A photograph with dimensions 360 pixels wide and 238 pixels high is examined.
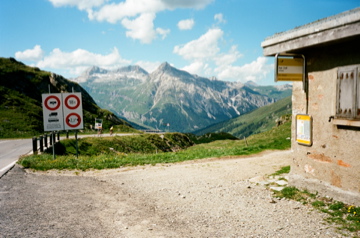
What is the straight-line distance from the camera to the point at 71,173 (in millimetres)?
14766

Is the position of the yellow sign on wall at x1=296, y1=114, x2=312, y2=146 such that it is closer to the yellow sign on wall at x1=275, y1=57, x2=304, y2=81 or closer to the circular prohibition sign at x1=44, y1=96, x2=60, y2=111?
the yellow sign on wall at x1=275, y1=57, x2=304, y2=81

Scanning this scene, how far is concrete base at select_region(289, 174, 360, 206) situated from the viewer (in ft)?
26.2

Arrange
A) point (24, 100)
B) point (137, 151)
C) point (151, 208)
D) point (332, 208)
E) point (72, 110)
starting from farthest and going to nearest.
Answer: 1. point (24, 100)
2. point (137, 151)
3. point (72, 110)
4. point (151, 208)
5. point (332, 208)

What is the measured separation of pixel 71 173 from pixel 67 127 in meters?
5.31

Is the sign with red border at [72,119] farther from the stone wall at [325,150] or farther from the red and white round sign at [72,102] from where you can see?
the stone wall at [325,150]

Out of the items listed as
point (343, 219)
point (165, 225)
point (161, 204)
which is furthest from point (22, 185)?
point (343, 219)

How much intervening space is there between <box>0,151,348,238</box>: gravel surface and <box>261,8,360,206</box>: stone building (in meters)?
1.39

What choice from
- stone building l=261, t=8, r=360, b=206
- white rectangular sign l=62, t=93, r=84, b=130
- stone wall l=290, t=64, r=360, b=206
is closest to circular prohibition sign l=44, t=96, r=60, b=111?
white rectangular sign l=62, t=93, r=84, b=130

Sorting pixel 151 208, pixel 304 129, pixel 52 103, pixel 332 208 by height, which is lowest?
pixel 151 208

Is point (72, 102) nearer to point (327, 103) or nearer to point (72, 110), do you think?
point (72, 110)

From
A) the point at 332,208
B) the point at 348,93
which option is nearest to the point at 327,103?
the point at 348,93

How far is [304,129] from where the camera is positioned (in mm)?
9688

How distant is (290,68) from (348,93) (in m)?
2.29

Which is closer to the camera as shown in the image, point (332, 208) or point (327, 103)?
point (332, 208)
